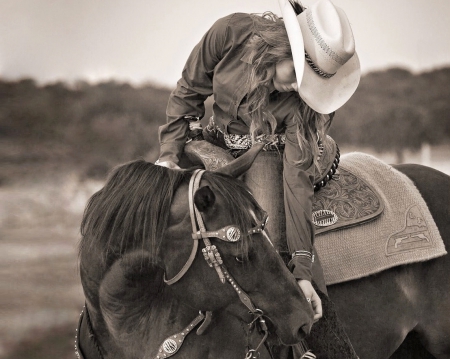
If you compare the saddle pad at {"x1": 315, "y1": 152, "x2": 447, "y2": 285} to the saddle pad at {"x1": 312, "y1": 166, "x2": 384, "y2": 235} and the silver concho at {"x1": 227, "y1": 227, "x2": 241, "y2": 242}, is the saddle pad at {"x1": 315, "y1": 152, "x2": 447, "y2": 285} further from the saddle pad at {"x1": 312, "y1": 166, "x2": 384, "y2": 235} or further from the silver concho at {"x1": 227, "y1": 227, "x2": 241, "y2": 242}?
the silver concho at {"x1": 227, "y1": 227, "x2": 241, "y2": 242}

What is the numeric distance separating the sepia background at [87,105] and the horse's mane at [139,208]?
7.41ft

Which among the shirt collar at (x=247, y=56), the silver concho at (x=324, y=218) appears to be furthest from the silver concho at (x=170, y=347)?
the shirt collar at (x=247, y=56)

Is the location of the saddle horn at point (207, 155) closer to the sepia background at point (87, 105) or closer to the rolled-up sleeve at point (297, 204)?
the rolled-up sleeve at point (297, 204)

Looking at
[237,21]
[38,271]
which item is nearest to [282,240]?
[237,21]

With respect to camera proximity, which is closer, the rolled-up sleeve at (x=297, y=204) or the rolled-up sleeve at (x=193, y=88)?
the rolled-up sleeve at (x=297, y=204)

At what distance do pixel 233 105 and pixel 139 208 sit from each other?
643 millimetres

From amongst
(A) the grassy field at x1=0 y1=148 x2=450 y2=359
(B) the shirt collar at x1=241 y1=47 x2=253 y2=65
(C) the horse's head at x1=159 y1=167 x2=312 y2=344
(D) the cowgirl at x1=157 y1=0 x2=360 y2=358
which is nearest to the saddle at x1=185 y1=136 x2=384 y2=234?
(D) the cowgirl at x1=157 y1=0 x2=360 y2=358

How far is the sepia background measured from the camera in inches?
147

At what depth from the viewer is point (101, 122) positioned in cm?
409

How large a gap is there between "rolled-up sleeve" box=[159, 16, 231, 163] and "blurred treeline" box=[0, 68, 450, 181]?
6.54 feet

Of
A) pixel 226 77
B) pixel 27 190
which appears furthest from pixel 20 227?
pixel 226 77

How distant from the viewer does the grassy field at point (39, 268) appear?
365cm

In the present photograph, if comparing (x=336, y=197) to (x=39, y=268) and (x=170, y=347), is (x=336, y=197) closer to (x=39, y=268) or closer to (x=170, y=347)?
(x=170, y=347)

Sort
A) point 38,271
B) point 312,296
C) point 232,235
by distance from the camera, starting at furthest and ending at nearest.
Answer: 1. point 38,271
2. point 312,296
3. point 232,235
